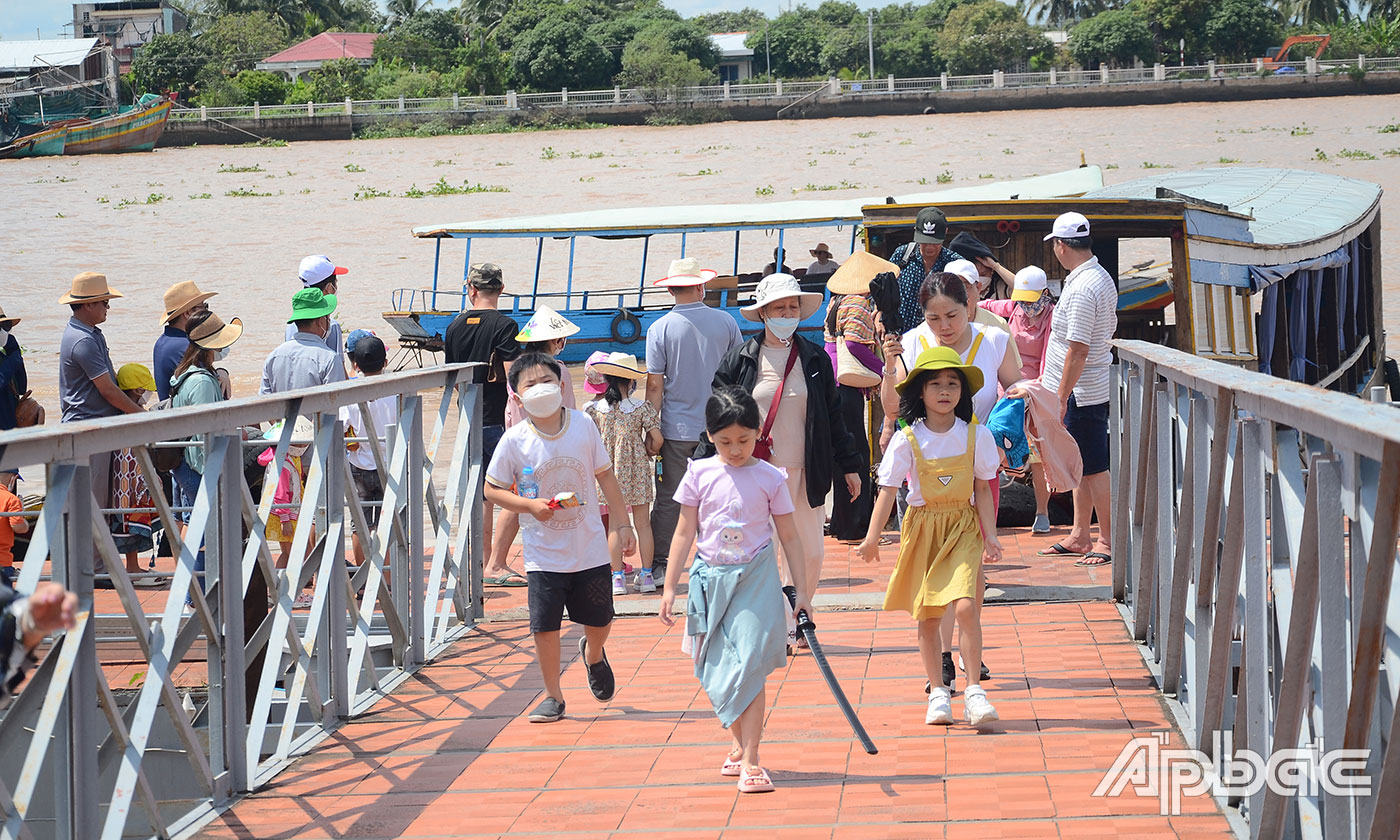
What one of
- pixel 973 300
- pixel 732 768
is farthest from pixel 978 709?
pixel 973 300

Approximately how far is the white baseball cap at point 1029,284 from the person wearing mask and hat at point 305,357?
3.94 m

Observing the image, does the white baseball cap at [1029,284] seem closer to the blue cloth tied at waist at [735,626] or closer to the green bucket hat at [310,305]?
the green bucket hat at [310,305]

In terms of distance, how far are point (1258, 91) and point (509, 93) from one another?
33281mm

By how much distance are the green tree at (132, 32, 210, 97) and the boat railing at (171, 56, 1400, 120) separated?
30.1 feet

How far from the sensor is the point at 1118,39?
2844 inches

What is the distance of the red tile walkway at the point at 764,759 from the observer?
4086 mm

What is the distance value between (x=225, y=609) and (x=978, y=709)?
2.52 m

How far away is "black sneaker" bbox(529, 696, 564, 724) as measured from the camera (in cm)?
536

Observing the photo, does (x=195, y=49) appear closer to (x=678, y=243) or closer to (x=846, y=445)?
(x=678, y=243)

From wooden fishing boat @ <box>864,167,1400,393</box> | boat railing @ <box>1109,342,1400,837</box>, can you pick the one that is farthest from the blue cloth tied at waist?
wooden fishing boat @ <box>864,167,1400,393</box>

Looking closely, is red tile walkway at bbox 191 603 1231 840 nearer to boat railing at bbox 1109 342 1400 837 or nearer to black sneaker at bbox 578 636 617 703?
black sneaker at bbox 578 636 617 703

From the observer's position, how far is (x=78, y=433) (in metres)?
3.48

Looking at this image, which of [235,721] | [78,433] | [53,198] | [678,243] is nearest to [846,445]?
[235,721]

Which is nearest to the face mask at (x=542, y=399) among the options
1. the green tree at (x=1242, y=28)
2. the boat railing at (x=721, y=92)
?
the boat railing at (x=721, y=92)
